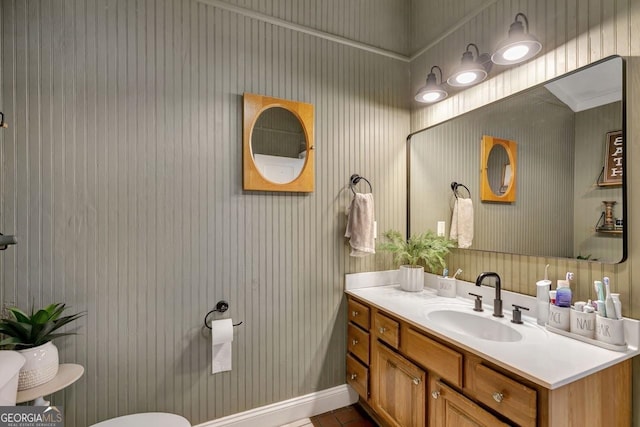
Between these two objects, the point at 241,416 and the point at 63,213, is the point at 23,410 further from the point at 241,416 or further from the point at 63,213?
the point at 241,416

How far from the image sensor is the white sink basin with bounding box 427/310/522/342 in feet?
4.79

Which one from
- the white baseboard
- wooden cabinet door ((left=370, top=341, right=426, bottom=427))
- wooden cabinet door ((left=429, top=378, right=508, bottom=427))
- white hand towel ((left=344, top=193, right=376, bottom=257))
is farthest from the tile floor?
white hand towel ((left=344, top=193, right=376, bottom=257))

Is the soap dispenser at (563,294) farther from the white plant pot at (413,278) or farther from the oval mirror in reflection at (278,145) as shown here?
the oval mirror in reflection at (278,145)

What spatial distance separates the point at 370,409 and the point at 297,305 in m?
0.85

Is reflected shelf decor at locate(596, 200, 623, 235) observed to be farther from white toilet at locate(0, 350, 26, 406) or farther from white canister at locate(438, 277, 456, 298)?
white toilet at locate(0, 350, 26, 406)

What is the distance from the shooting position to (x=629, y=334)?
1.20m

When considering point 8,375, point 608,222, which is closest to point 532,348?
point 608,222

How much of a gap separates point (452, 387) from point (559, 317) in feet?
1.85

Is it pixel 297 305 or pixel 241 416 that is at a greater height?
pixel 297 305

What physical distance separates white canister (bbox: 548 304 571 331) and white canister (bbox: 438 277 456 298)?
1.99ft

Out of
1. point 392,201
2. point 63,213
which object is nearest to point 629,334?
point 392,201

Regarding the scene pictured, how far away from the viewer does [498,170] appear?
1.72 m

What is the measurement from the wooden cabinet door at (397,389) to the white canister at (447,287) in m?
0.55

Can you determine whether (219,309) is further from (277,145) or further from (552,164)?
(552,164)
